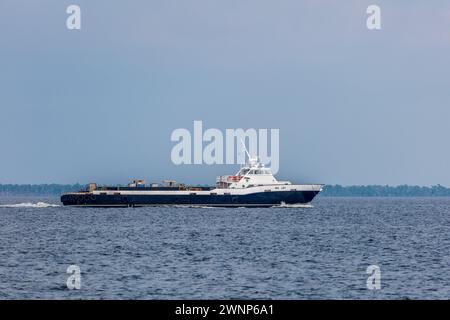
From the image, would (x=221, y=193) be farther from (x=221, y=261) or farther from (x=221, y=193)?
(x=221, y=261)

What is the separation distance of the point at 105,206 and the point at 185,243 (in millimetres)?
72472

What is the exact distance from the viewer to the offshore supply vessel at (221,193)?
13000cm

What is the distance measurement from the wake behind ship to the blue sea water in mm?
40878

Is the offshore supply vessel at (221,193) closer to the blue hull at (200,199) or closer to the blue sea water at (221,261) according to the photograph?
the blue hull at (200,199)

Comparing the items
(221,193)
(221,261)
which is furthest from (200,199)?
(221,261)

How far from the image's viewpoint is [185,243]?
65.6 metres

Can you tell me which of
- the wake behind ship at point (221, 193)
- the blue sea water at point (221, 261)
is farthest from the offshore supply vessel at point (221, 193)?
the blue sea water at point (221, 261)

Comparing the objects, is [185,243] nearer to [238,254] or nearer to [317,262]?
[238,254]

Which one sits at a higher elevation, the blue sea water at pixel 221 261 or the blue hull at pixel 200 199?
the blue hull at pixel 200 199

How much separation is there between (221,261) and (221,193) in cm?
7985

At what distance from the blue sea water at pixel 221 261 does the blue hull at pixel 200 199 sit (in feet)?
134

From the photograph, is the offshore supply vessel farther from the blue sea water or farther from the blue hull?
the blue sea water

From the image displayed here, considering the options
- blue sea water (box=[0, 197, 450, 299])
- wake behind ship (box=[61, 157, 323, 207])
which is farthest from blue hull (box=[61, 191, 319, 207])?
blue sea water (box=[0, 197, 450, 299])
